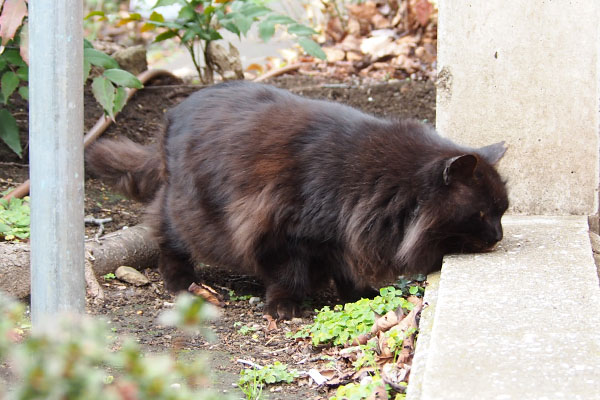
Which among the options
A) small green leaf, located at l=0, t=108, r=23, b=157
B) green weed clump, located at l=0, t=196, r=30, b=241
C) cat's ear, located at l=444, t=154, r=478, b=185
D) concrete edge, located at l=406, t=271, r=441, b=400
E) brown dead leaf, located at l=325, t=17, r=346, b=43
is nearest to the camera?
concrete edge, located at l=406, t=271, r=441, b=400

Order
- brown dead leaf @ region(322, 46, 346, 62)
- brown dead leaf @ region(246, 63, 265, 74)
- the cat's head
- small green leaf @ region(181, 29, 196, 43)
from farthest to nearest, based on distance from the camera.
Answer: brown dead leaf @ region(322, 46, 346, 62) → brown dead leaf @ region(246, 63, 265, 74) → small green leaf @ region(181, 29, 196, 43) → the cat's head

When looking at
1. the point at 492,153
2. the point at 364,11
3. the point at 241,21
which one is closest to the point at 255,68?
the point at 364,11

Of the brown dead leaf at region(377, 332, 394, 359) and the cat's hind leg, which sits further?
the cat's hind leg

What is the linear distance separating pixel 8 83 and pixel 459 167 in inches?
103

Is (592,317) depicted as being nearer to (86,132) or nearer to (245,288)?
(245,288)

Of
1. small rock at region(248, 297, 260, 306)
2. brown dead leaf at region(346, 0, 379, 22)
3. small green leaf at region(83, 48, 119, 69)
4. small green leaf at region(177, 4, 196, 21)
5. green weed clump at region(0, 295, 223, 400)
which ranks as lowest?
small rock at region(248, 297, 260, 306)

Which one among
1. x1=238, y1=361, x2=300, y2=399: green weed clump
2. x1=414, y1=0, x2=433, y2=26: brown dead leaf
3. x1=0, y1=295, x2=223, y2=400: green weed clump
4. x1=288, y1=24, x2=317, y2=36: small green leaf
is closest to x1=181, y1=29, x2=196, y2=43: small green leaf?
x1=288, y1=24, x2=317, y2=36: small green leaf

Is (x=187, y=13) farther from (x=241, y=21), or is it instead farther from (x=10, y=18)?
(x=10, y=18)

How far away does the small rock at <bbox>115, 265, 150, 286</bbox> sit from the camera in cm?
406

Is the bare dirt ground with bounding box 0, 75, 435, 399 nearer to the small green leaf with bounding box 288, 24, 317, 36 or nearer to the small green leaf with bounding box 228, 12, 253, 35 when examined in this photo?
the small green leaf with bounding box 288, 24, 317, 36

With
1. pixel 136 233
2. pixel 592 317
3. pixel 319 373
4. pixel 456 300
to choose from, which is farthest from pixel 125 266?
pixel 592 317

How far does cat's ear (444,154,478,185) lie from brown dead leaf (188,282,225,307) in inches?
52.0

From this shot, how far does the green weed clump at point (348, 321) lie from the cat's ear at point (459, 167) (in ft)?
1.85

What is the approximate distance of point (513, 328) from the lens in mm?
2303
